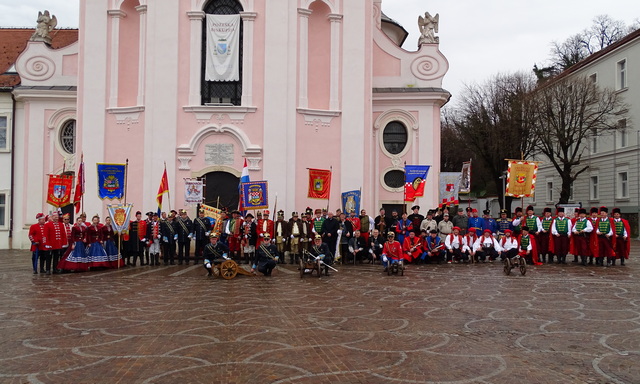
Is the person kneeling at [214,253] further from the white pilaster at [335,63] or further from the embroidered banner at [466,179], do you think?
the embroidered banner at [466,179]

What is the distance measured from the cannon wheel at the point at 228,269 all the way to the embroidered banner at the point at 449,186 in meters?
14.4

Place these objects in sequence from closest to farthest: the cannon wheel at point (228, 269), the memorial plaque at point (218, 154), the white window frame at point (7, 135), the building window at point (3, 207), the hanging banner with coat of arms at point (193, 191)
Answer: the cannon wheel at point (228, 269) → the hanging banner with coat of arms at point (193, 191) → the memorial plaque at point (218, 154) → the building window at point (3, 207) → the white window frame at point (7, 135)

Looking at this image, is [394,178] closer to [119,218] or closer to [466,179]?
[466,179]

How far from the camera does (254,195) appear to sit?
21.6 m

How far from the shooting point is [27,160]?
29.7m

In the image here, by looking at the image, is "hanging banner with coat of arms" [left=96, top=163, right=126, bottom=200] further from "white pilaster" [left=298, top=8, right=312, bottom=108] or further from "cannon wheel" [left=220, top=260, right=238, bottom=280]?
"white pilaster" [left=298, top=8, right=312, bottom=108]

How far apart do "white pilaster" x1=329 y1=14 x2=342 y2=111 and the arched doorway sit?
16.5ft

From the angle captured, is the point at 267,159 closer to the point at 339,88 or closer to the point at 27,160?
the point at 339,88

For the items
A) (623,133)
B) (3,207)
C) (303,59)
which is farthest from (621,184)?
(3,207)

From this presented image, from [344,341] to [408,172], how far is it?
19.1m

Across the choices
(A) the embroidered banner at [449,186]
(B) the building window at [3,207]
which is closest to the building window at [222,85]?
(A) the embroidered banner at [449,186]

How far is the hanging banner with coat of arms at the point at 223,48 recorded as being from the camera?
2606 centimetres

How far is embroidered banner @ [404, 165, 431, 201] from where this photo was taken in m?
26.4

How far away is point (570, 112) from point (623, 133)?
3740mm
